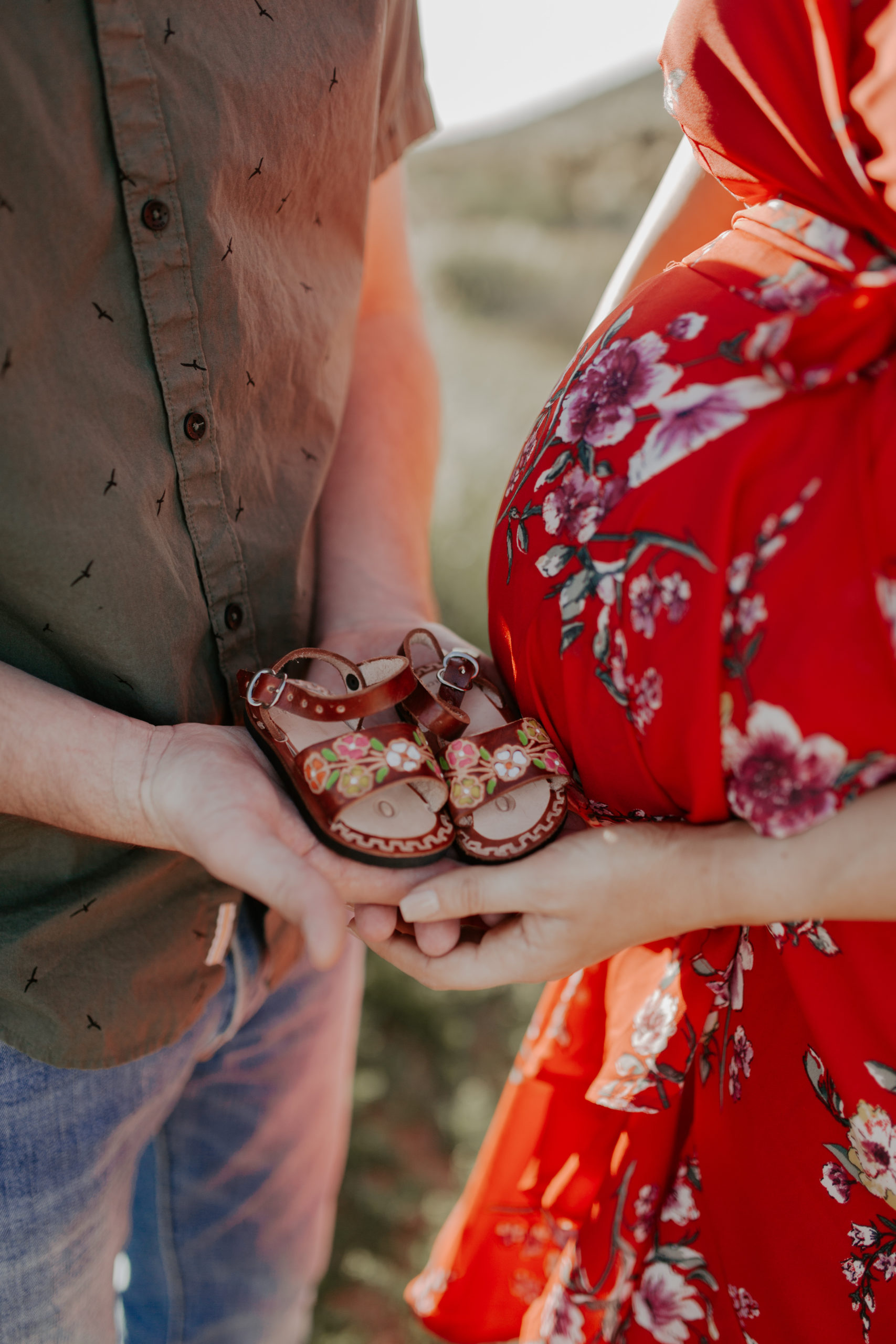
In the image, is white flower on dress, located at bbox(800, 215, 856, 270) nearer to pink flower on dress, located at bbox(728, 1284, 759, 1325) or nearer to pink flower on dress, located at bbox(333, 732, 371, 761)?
pink flower on dress, located at bbox(333, 732, 371, 761)

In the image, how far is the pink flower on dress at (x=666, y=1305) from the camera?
1.30 metres

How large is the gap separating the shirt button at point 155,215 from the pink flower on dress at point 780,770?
2.94 ft

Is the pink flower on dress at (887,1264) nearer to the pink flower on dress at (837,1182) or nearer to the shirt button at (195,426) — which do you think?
the pink flower on dress at (837,1182)

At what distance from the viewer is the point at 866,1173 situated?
1.07 m

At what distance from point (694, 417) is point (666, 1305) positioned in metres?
1.25

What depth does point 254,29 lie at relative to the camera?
1.14 m

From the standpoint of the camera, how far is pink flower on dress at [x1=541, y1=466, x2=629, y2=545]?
3.56 feet

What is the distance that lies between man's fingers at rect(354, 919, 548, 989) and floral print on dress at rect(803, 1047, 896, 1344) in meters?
0.37

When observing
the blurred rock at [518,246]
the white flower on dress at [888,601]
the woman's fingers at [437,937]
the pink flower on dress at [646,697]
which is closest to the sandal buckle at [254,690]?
the woman's fingers at [437,937]

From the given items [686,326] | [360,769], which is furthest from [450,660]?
[686,326]

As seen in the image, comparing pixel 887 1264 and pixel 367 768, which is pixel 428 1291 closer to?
pixel 887 1264

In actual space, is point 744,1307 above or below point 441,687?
below

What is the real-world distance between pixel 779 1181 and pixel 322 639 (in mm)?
1054

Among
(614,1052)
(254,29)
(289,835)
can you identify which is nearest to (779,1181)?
(614,1052)
